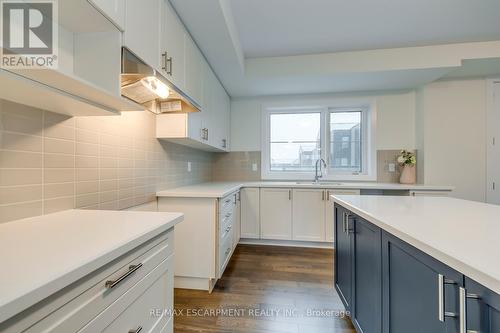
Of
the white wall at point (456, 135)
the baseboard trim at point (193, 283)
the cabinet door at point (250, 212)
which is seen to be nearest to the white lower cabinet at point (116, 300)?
the baseboard trim at point (193, 283)

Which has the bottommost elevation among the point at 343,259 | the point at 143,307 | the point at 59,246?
the point at 343,259

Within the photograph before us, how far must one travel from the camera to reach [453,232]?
795mm

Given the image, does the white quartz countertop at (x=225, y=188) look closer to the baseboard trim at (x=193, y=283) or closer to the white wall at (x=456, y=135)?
the white wall at (x=456, y=135)

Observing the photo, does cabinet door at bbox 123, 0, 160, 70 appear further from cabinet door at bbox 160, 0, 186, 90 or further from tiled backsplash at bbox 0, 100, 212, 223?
tiled backsplash at bbox 0, 100, 212, 223

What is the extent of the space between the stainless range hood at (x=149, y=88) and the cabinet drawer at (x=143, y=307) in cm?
94

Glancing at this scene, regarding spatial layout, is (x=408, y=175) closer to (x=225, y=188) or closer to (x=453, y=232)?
(x=225, y=188)

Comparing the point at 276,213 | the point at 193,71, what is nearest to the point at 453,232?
the point at 193,71

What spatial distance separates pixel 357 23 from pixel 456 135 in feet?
7.14

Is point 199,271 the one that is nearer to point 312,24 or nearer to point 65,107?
point 65,107

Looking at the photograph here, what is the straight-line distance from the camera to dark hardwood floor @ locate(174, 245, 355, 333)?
5.02 feet

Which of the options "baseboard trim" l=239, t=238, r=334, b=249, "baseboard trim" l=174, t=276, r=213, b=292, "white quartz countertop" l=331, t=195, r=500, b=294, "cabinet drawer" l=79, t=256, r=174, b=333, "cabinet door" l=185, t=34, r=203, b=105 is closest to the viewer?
"white quartz countertop" l=331, t=195, r=500, b=294

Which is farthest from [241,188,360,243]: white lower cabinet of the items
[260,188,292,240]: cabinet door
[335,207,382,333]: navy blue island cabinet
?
[335,207,382,333]: navy blue island cabinet

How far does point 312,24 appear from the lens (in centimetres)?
217

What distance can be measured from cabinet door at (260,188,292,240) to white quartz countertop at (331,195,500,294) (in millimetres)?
1657
